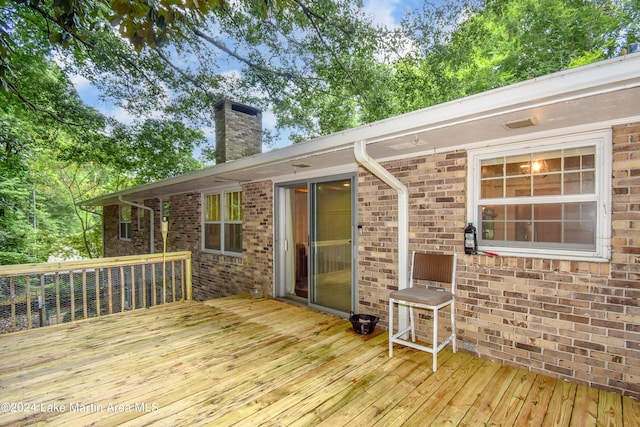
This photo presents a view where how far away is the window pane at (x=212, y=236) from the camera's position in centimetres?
678

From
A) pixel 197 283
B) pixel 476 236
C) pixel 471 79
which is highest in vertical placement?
pixel 471 79

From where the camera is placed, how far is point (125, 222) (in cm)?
1045

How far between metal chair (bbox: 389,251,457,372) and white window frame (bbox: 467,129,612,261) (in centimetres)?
42

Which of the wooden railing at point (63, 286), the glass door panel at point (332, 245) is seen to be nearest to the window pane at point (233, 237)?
the wooden railing at point (63, 286)

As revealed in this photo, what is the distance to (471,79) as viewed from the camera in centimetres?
1038

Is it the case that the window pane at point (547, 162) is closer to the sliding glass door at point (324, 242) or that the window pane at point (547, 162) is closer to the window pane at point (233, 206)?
the sliding glass door at point (324, 242)

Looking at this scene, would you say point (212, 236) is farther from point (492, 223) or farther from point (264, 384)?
point (492, 223)

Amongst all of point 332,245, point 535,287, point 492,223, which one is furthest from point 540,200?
point 332,245

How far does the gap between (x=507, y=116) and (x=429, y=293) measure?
1.73 m

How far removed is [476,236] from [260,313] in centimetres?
315

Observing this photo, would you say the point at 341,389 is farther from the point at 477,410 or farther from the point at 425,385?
the point at 477,410

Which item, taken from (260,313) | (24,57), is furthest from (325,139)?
(24,57)

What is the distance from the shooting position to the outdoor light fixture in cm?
226

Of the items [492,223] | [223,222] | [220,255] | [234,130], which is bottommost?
[220,255]
